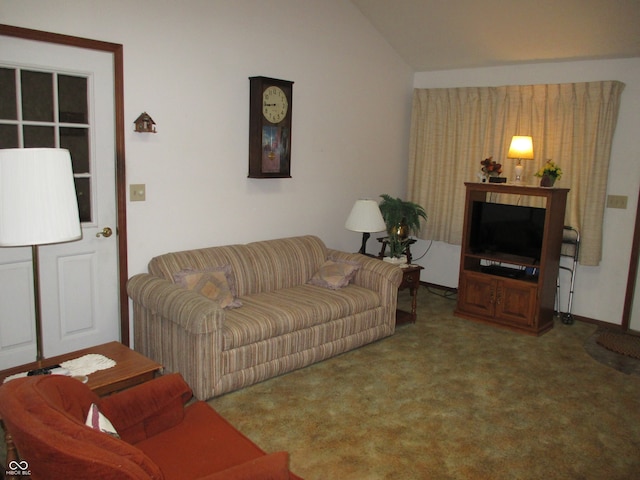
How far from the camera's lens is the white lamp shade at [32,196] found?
1960 mm

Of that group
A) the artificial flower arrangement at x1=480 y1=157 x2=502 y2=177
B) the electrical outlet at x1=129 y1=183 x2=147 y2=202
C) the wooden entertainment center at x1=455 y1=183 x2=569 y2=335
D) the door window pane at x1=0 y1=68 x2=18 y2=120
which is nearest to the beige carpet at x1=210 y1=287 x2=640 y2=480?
the wooden entertainment center at x1=455 y1=183 x2=569 y2=335

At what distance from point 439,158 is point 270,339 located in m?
3.21

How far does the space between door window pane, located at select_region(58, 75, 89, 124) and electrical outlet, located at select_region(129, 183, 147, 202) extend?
0.52 meters

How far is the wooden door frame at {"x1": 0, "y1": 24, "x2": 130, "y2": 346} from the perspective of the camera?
10.6 ft

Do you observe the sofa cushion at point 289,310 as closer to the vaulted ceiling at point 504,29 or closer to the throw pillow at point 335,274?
the throw pillow at point 335,274

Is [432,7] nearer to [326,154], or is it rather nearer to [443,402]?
A: [326,154]

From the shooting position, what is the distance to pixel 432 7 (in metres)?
4.78

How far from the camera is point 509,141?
5289 millimetres

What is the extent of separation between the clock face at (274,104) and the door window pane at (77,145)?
4.79 ft

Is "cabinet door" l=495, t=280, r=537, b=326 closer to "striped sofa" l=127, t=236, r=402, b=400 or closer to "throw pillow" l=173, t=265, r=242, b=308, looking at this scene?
"striped sofa" l=127, t=236, r=402, b=400

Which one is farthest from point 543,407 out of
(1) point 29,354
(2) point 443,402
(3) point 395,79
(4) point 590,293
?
(3) point 395,79

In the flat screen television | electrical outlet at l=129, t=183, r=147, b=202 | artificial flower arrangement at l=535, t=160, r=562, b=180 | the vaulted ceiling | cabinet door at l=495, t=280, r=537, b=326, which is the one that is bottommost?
cabinet door at l=495, t=280, r=537, b=326

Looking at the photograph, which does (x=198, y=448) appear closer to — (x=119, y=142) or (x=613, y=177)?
(x=119, y=142)

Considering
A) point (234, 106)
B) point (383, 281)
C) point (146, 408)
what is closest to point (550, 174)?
point (383, 281)
